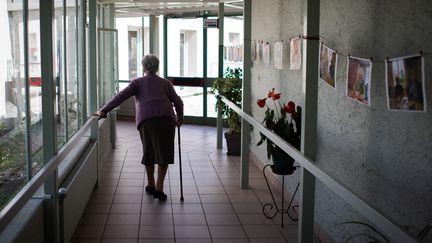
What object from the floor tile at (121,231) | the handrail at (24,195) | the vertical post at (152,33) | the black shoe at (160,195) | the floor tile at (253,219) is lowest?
the floor tile at (121,231)

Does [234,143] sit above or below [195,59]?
below

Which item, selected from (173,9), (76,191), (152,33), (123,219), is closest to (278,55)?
(123,219)

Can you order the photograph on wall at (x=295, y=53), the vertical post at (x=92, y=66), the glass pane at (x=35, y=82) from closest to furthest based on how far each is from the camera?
the glass pane at (x=35, y=82), the photograph on wall at (x=295, y=53), the vertical post at (x=92, y=66)

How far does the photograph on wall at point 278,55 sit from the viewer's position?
21.9 ft

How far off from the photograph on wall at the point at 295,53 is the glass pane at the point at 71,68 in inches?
89.9

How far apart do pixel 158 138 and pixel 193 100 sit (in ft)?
23.7

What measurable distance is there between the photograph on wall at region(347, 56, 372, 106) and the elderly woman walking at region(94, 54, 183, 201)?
277 cm

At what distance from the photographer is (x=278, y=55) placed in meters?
6.82

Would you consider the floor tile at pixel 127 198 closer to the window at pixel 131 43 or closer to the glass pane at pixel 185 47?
the glass pane at pixel 185 47

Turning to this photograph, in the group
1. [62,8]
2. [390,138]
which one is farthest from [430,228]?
[62,8]

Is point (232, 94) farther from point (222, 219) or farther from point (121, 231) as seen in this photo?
point (121, 231)

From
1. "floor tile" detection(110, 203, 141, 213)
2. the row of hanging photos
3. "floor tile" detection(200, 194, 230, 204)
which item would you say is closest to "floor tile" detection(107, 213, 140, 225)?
"floor tile" detection(110, 203, 141, 213)

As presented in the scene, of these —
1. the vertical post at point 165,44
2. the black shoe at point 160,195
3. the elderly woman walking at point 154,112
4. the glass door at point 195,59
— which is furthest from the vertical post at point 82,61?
the vertical post at point 165,44

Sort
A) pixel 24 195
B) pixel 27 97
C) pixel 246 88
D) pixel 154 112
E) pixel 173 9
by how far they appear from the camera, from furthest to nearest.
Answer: pixel 173 9 → pixel 246 88 → pixel 154 112 → pixel 27 97 → pixel 24 195
